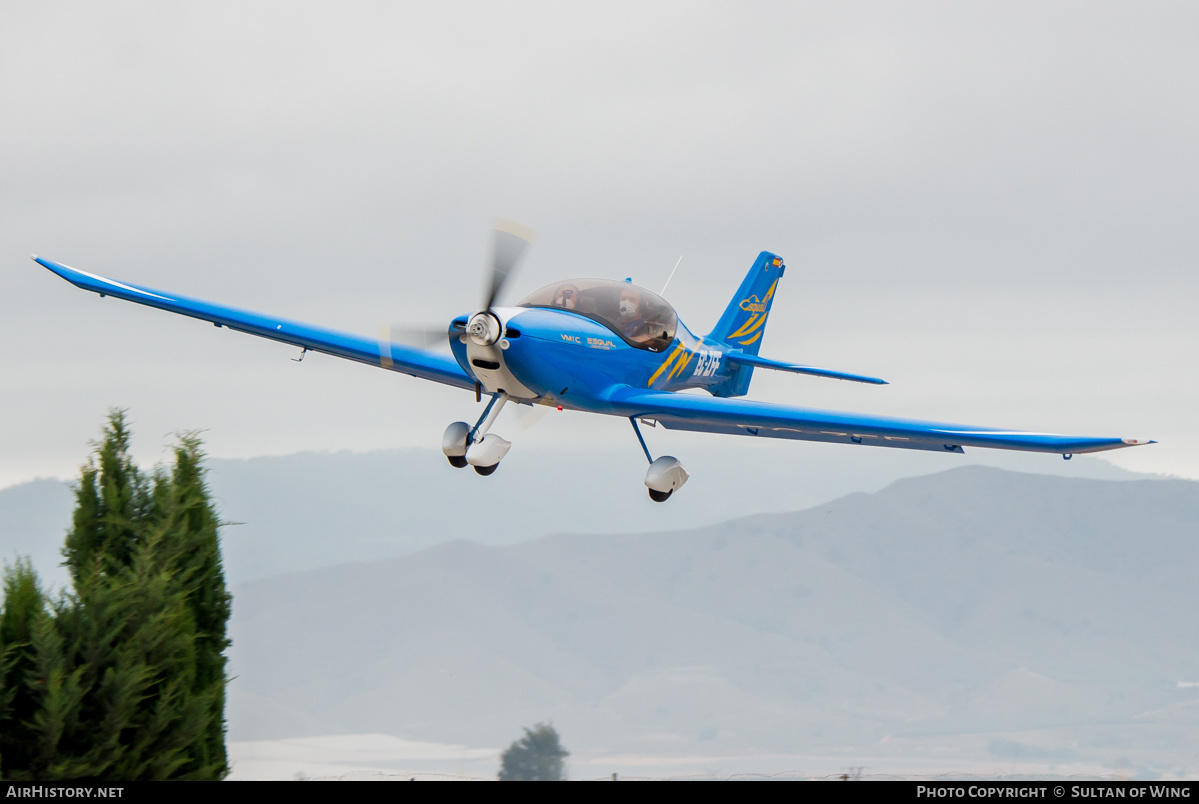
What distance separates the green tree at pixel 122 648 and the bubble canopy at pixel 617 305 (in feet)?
24.8

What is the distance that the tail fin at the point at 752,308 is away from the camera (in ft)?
93.7

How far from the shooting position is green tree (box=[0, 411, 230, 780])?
52.9 ft

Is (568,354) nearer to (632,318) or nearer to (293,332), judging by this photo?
(632,318)

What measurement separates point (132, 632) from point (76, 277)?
11091 millimetres

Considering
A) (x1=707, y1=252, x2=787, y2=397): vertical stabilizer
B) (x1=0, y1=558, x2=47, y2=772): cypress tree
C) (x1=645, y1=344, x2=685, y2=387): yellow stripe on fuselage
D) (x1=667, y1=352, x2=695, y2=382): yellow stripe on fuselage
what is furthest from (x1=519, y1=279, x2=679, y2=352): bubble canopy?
(x1=0, y1=558, x2=47, y2=772): cypress tree

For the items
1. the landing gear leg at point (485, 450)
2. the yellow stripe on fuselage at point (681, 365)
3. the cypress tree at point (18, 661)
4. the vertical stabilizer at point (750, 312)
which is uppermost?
the vertical stabilizer at point (750, 312)

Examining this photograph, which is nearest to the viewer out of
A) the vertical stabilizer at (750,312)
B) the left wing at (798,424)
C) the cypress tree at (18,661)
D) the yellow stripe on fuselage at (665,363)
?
the cypress tree at (18,661)

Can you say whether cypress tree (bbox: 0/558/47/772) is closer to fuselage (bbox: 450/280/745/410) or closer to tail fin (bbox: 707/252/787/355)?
fuselage (bbox: 450/280/745/410)

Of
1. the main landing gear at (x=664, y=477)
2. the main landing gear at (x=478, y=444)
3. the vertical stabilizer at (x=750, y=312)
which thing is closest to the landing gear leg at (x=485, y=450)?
the main landing gear at (x=478, y=444)

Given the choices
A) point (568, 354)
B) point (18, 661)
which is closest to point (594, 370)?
point (568, 354)

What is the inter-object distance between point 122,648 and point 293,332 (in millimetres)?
7810

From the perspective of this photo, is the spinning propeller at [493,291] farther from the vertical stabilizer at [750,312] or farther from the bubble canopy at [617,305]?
the vertical stabilizer at [750,312]

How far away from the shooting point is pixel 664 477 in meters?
19.2
